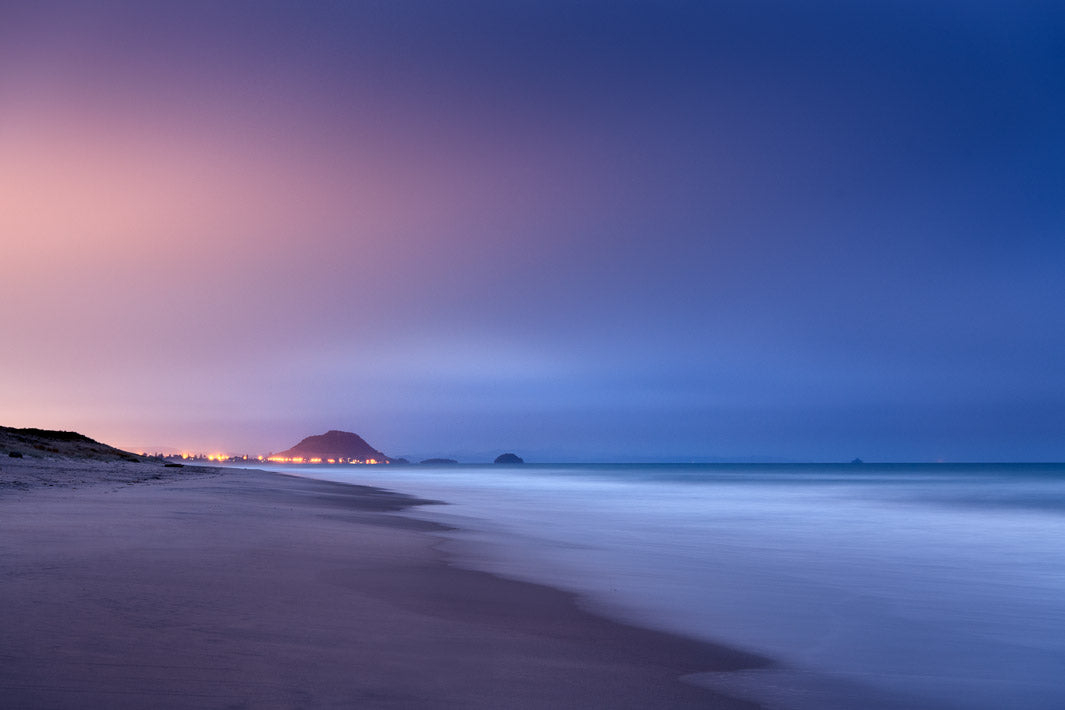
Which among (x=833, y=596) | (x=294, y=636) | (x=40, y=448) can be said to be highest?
(x=40, y=448)

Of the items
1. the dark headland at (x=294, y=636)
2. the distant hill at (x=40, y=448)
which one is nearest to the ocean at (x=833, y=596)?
the dark headland at (x=294, y=636)

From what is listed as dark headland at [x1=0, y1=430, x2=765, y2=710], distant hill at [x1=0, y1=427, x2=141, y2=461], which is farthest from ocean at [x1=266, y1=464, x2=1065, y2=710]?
distant hill at [x1=0, y1=427, x2=141, y2=461]

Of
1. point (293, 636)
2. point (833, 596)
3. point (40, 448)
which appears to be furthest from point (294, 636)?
point (40, 448)

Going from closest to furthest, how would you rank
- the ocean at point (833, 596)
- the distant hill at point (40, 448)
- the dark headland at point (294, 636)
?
the dark headland at point (294, 636)
the ocean at point (833, 596)
the distant hill at point (40, 448)

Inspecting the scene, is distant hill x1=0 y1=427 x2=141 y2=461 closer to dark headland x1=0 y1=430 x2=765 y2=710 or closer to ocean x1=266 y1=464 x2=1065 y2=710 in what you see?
ocean x1=266 y1=464 x2=1065 y2=710

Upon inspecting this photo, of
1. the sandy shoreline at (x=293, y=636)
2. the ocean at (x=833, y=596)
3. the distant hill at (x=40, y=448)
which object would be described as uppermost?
the distant hill at (x=40, y=448)

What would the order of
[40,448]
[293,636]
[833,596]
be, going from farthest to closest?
[40,448] < [833,596] < [293,636]

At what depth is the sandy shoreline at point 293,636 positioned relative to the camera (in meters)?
3.73

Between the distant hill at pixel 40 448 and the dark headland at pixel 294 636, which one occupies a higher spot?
the distant hill at pixel 40 448

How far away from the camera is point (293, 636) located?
4.82m

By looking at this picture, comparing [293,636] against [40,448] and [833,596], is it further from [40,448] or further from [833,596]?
[40,448]

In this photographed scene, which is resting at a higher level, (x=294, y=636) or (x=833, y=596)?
(x=294, y=636)

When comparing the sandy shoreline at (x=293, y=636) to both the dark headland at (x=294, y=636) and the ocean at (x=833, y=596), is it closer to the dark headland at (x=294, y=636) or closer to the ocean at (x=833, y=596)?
the dark headland at (x=294, y=636)

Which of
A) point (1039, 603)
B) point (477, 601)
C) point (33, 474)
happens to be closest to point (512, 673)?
point (477, 601)
